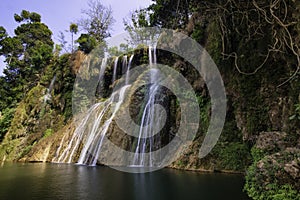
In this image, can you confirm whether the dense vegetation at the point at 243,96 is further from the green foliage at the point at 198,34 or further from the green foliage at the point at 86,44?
the green foliage at the point at 86,44

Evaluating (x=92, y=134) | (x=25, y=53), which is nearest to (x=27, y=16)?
(x=25, y=53)

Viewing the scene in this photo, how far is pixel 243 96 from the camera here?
26.7 feet

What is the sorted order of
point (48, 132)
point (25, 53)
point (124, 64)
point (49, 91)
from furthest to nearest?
point (25, 53)
point (49, 91)
point (124, 64)
point (48, 132)

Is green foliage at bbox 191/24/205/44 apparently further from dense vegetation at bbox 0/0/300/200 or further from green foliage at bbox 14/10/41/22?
green foliage at bbox 14/10/41/22

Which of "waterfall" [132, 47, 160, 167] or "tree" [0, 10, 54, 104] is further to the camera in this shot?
"tree" [0, 10, 54, 104]

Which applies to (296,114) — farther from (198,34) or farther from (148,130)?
(198,34)

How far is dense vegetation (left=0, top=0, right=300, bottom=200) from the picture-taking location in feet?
16.2

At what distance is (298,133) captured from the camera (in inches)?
225

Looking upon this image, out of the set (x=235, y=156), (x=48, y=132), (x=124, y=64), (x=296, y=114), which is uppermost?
(x=124, y=64)

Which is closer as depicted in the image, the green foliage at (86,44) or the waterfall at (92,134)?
the waterfall at (92,134)

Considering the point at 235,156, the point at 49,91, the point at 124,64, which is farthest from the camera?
the point at 49,91

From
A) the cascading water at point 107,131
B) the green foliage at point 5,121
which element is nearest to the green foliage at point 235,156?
the cascading water at point 107,131

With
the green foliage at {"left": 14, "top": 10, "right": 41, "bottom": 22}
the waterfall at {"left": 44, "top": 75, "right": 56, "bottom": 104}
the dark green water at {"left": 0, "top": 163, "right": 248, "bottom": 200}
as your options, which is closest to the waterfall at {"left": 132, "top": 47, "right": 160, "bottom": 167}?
the dark green water at {"left": 0, "top": 163, "right": 248, "bottom": 200}

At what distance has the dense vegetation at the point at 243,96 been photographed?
4.95 metres
